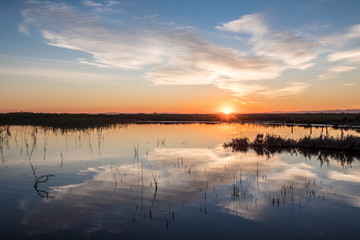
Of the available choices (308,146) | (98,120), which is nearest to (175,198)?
(308,146)

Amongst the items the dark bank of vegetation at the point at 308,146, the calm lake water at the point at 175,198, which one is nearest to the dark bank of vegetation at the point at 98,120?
the dark bank of vegetation at the point at 308,146

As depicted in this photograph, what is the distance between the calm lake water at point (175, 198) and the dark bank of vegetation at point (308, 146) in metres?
4.75

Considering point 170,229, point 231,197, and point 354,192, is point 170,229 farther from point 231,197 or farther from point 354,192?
point 354,192

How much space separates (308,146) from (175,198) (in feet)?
70.6

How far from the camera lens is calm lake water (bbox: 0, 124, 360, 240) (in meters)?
8.64

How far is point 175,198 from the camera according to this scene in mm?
11531

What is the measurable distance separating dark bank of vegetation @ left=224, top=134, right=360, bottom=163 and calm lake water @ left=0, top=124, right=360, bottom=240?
4753mm

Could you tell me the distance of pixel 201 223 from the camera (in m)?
9.12

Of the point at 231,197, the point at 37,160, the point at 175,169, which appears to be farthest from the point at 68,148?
the point at 231,197

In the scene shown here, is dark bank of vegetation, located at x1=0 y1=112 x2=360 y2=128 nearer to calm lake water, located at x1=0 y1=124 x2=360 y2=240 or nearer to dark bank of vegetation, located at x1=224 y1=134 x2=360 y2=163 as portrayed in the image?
dark bank of vegetation, located at x1=224 y1=134 x2=360 y2=163

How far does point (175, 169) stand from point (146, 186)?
4186mm

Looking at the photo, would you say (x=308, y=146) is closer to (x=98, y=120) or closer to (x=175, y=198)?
(x=175, y=198)

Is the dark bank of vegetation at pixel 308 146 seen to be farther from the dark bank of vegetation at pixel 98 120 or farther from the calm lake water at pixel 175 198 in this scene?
the dark bank of vegetation at pixel 98 120

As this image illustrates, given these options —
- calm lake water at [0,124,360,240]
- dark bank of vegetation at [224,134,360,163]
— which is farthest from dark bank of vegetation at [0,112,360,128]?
calm lake water at [0,124,360,240]
